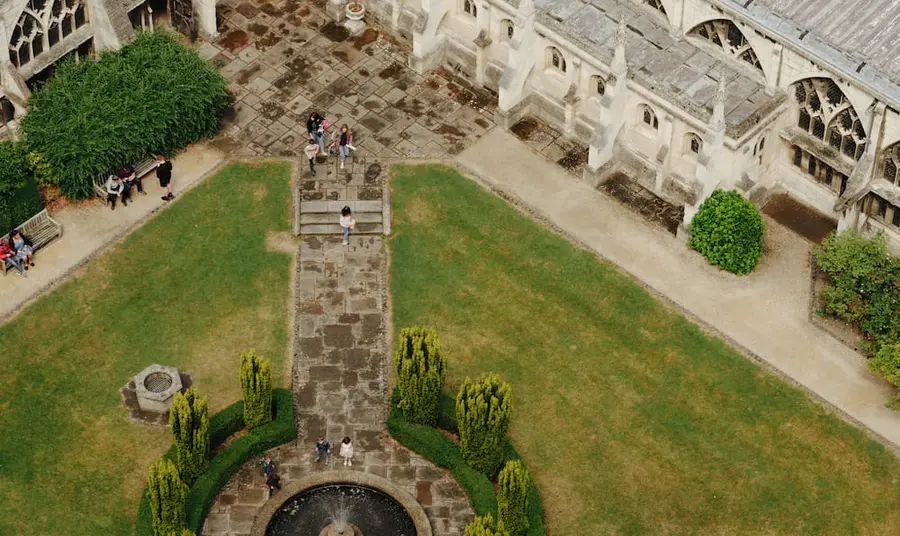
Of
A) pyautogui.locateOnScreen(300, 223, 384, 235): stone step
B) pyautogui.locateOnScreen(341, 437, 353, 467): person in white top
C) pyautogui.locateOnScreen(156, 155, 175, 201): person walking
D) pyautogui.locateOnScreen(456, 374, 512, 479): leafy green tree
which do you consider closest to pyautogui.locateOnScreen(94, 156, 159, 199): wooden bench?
pyautogui.locateOnScreen(156, 155, 175, 201): person walking

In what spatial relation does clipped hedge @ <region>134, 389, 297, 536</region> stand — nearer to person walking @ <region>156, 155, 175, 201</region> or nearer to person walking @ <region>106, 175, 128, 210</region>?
person walking @ <region>156, 155, 175, 201</region>

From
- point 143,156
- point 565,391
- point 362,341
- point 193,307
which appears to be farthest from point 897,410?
point 143,156

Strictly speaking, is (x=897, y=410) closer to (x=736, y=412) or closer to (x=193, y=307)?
(x=736, y=412)

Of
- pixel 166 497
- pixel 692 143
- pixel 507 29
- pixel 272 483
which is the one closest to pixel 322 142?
pixel 507 29

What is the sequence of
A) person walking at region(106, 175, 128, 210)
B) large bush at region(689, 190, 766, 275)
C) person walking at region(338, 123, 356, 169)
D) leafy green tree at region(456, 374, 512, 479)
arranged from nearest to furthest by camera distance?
leafy green tree at region(456, 374, 512, 479) < large bush at region(689, 190, 766, 275) < person walking at region(106, 175, 128, 210) < person walking at region(338, 123, 356, 169)

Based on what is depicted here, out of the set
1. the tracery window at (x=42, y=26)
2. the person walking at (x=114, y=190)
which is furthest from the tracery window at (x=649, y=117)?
the tracery window at (x=42, y=26)

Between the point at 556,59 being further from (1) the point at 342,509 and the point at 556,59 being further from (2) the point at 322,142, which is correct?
(1) the point at 342,509
